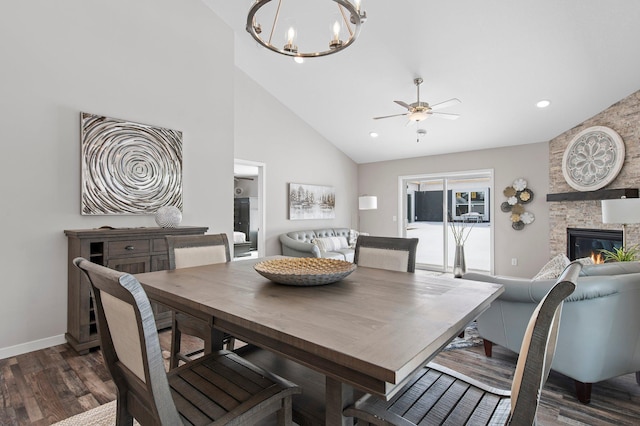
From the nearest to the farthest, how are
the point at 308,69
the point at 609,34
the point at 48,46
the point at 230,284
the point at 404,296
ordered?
the point at 404,296 < the point at 230,284 < the point at 48,46 < the point at 609,34 < the point at 308,69

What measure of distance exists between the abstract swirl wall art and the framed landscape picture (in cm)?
266

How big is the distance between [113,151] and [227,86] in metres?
1.67

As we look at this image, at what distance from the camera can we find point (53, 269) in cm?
294

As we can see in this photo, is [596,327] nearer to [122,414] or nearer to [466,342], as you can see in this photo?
[466,342]

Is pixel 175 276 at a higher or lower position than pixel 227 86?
lower

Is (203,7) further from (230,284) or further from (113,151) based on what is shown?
(230,284)

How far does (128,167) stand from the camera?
3291 millimetres

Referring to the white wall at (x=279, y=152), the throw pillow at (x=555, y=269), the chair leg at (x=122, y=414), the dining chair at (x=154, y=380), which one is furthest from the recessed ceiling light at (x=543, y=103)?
the chair leg at (x=122, y=414)

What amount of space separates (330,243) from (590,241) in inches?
157

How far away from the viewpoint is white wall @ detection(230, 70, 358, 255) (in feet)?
17.4

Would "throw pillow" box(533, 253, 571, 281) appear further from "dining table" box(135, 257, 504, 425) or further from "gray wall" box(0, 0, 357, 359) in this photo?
"gray wall" box(0, 0, 357, 359)

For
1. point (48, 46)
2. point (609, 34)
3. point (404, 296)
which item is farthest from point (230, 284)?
point (609, 34)

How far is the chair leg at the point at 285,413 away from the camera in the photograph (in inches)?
45.6

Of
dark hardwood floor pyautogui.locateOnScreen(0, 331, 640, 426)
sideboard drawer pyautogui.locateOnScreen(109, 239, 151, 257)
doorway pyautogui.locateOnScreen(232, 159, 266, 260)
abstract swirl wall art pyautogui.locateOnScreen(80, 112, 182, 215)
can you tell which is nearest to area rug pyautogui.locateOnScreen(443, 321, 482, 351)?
dark hardwood floor pyautogui.locateOnScreen(0, 331, 640, 426)
